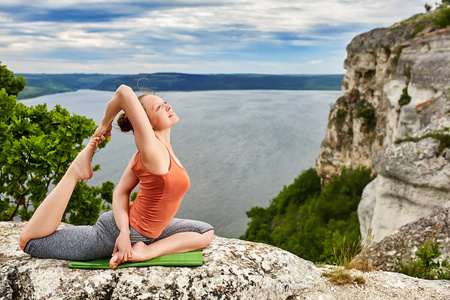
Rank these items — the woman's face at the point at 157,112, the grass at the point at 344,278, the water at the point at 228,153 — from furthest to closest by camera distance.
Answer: the water at the point at 228,153
the grass at the point at 344,278
the woman's face at the point at 157,112

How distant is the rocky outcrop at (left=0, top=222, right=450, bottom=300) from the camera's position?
348 centimetres

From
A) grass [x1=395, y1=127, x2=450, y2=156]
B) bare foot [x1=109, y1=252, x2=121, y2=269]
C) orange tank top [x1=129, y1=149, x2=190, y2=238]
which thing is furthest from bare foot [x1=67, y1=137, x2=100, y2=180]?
grass [x1=395, y1=127, x2=450, y2=156]

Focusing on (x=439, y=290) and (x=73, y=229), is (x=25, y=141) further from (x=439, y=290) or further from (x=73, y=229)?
(x=439, y=290)

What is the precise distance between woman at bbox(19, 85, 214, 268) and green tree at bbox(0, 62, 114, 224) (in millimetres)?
2605

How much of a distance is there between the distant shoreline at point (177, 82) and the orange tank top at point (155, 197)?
92 cm

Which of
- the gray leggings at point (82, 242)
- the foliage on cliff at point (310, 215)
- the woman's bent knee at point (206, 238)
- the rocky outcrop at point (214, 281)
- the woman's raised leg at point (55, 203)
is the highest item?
the woman's raised leg at point (55, 203)

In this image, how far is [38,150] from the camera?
5.97m

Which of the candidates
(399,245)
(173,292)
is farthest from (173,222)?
(399,245)

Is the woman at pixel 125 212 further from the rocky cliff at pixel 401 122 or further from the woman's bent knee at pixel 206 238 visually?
the rocky cliff at pixel 401 122

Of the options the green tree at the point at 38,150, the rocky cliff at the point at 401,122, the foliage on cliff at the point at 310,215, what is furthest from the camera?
the foliage on cliff at the point at 310,215

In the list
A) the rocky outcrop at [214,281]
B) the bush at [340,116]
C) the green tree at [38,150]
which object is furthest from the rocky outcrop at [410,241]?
the bush at [340,116]

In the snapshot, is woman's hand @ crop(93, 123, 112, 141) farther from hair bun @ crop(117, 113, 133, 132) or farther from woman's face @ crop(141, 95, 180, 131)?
woman's face @ crop(141, 95, 180, 131)

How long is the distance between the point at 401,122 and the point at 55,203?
1500 cm

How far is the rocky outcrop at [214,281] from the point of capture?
11.4ft
